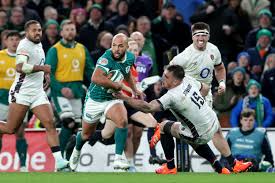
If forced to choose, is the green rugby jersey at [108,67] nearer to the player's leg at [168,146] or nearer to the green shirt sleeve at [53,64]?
the player's leg at [168,146]

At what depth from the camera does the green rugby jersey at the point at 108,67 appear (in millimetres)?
16828

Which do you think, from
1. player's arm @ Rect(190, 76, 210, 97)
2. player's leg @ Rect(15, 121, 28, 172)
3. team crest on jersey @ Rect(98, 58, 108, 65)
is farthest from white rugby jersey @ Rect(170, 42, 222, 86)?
player's leg @ Rect(15, 121, 28, 172)

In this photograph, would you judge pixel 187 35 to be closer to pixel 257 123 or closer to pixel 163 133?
pixel 257 123

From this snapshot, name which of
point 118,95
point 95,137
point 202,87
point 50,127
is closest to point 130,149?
point 95,137

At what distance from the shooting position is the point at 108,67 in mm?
16828

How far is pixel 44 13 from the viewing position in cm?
2394

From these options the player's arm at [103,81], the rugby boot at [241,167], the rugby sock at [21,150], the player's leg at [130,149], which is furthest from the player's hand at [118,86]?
the rugby sock at [21,150]

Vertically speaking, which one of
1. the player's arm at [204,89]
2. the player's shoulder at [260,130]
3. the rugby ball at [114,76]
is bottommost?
the player's shoulder at [260,130]

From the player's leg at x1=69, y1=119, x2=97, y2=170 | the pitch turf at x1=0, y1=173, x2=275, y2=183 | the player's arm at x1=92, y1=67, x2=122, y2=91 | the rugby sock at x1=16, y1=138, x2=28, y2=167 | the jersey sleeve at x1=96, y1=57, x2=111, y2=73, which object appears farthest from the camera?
the rugby sock at x1=16, y1=138, x2=28, y2=167

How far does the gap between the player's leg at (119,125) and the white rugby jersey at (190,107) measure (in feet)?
3.99

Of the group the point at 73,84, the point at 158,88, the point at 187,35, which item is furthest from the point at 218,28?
the point at 73,84

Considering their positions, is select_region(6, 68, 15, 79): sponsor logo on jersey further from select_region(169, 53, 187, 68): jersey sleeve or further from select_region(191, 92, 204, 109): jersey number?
select_region(191, 92, 204, 109): jersey number

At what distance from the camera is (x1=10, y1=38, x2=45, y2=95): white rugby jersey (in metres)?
17.2

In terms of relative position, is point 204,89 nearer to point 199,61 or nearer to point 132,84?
point 199,61
